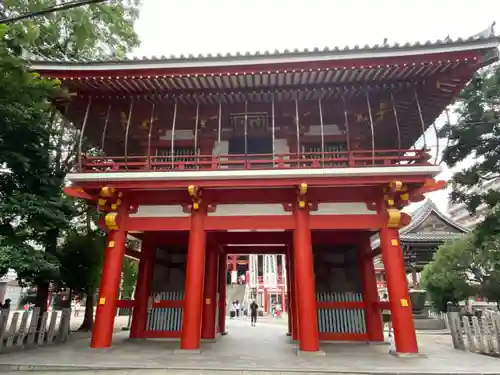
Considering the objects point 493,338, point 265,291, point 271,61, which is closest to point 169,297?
point 271,61

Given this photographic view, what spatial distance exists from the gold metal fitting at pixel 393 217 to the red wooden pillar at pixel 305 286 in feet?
8.00

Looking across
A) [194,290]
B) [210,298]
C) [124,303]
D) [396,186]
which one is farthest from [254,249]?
[396,186]

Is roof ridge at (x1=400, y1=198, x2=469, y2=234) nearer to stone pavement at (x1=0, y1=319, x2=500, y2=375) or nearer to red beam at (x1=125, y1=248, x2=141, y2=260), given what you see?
stone pavement at (x1=0, y1=319, x2=500, y2=375)

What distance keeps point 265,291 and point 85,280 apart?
106ft

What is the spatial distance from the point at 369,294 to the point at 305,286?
4.35 metres

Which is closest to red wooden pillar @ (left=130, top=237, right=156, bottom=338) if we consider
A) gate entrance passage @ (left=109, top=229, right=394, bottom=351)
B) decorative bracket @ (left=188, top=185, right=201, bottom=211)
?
gate entrance passage @ (left=109, top=229, right=394, bottom=351)

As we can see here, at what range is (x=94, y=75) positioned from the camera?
1065 centimetres

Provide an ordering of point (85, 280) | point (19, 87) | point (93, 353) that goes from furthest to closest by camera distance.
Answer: point (85, 280) < point (93, 353) < point (19, 87)

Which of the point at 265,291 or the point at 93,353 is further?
the point at 265,291

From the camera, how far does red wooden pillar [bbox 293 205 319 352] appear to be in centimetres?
972

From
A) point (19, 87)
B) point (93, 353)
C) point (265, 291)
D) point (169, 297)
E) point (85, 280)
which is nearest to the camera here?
point (19, 87)

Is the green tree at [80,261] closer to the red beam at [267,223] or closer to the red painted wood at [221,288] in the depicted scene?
the red painted wood at [221,288]

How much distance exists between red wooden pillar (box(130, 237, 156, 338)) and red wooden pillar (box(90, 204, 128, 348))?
2827 millimetres

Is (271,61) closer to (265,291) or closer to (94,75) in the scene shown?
(94,75)
